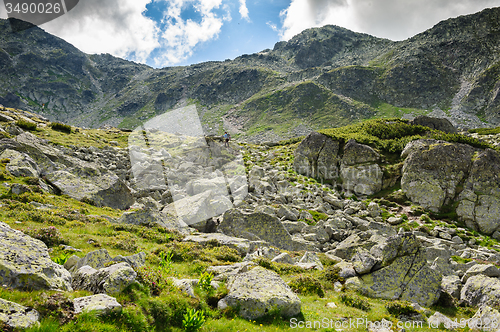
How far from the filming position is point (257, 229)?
21422 millimetres

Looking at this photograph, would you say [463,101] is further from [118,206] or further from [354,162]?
[118,206]

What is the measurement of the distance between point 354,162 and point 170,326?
33.8 meters

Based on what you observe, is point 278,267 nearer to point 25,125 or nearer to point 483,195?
point 483,195

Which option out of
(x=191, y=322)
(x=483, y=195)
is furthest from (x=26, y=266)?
(x=483, y=195)

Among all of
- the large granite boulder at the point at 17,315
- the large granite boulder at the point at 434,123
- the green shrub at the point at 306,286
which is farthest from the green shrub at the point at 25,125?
the large granite boulder at the point at 434,123

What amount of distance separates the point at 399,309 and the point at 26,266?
14.3 m

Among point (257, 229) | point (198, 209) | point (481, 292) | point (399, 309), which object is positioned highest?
point (198, 209)

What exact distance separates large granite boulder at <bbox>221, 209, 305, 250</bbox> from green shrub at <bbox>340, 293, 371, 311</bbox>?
30.5 ft

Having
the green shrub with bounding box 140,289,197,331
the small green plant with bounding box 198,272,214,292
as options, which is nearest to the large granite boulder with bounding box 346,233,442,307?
the small green plant with bounding box 198,272,214,292

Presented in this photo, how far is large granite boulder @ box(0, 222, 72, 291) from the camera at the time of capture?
621 centimetres

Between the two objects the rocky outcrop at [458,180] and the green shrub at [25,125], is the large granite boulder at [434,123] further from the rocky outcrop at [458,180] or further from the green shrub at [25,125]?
the green shrub at [25,125]

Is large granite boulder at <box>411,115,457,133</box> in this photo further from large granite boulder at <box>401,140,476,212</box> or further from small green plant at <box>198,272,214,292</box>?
small green plant at <box>198,272,214,292</box>

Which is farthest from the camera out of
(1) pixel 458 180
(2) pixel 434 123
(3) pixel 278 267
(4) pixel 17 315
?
(2) pixel 434 123

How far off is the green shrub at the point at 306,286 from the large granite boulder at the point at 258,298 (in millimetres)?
2284
